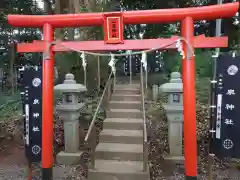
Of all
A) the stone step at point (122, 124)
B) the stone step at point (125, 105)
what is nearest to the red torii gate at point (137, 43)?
the stone step at point (122, 124)

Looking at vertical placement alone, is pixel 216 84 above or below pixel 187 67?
below

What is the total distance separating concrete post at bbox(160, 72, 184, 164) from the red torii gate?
1.41 m

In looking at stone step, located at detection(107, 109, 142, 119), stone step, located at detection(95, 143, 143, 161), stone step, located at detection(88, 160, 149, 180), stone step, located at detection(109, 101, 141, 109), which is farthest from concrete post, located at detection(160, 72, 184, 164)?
stone step, located at detection(109, 101, 141, 109)

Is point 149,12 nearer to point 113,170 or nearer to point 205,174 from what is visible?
point 113,170

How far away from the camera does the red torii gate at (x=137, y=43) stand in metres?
4.32

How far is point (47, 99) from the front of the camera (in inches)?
188

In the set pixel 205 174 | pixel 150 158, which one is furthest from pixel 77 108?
pixel 205 174

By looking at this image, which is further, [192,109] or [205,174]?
[205,174]

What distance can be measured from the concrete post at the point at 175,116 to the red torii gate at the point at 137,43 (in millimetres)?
1409

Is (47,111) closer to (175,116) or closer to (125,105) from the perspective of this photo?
(175,116)

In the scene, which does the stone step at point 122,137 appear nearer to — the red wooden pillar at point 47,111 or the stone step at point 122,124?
the stone step at point 122,124

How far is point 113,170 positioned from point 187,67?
8.73ft

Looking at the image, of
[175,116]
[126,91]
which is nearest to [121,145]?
[175,116]

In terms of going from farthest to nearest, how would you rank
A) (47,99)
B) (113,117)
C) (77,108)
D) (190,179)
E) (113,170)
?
(113,117) → (77,108) → (113,170) → (47,99) → (190,179)
